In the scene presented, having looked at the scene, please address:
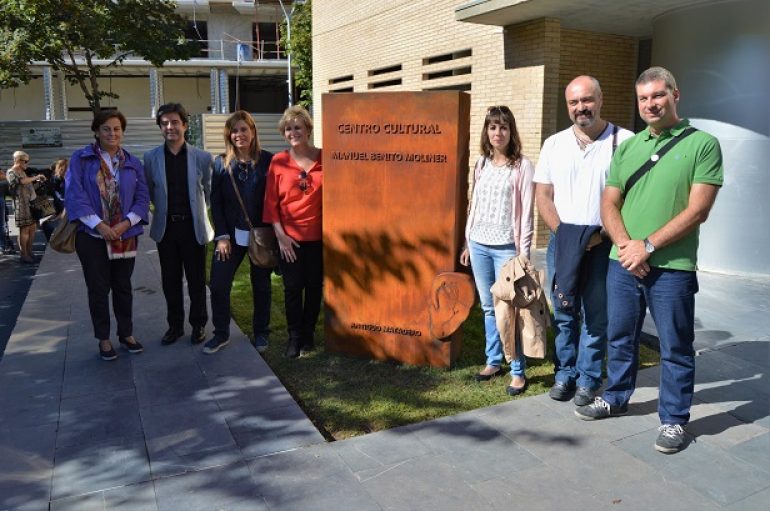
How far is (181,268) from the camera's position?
5324 mm

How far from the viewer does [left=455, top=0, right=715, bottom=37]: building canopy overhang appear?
8.20m

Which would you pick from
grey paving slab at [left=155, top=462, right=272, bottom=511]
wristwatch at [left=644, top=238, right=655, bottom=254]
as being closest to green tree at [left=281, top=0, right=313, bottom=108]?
wristwatch at [left=644, top=238, right=655, bottom=254]

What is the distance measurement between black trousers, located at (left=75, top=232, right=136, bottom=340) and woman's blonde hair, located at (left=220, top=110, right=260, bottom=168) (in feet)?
3.62

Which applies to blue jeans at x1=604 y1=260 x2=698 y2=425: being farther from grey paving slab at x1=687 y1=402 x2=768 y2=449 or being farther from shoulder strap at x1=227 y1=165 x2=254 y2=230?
shoulder strap at x1=227 y1=165 x2=254 y2=230

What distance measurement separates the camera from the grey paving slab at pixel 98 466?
10.7 ft

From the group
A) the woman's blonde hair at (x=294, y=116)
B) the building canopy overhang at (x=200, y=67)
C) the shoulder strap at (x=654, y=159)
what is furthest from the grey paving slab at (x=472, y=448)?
the building canopy overhang at (x=200, y=67)

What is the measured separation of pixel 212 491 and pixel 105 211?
8.37ft

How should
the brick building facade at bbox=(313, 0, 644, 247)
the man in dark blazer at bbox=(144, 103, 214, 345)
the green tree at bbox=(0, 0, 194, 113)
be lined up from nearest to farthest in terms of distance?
the man in dark blazer at bbox=(144, 103, 214, 345)
the brick building facade at bbox=(313, 0, 644, 247)
the green tree at bbox=(0, 0, 194, 113)

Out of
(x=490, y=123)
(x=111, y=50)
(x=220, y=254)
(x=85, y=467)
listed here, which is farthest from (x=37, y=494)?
(x=111, y=50)

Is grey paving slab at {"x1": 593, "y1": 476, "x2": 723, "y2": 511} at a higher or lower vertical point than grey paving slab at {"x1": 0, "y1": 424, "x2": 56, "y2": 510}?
higher

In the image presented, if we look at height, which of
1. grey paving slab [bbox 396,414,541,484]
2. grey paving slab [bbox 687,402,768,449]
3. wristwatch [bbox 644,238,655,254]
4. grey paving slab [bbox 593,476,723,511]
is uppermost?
wristwatch [bbox 644,238,655,254]

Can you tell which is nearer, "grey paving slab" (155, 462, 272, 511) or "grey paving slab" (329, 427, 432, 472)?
"grey paving slab" (155, 462, 272, 511)

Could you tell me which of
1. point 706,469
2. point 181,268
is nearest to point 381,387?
point 181,268

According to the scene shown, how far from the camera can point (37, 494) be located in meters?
3.18
